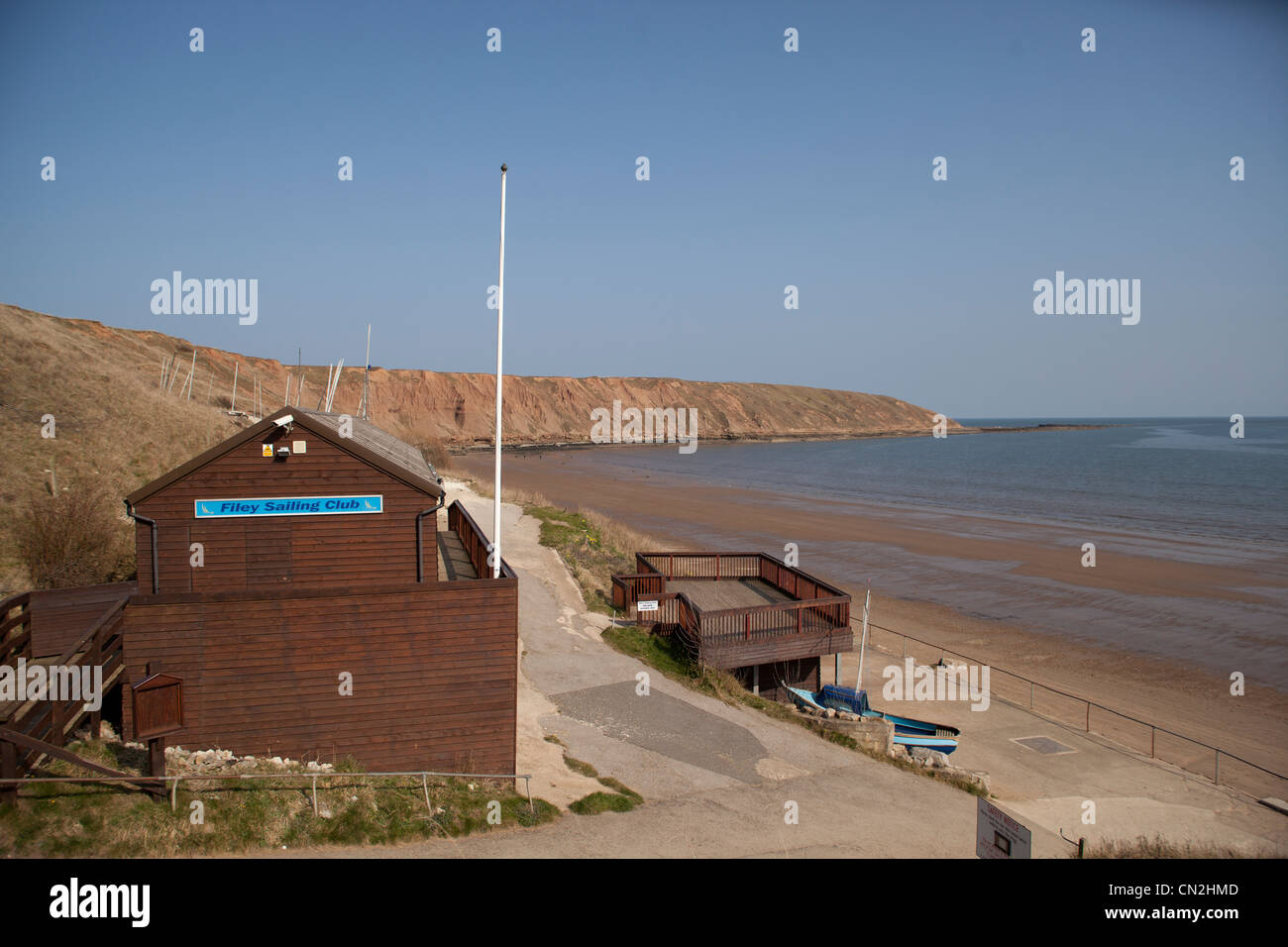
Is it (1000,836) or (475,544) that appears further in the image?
(475,544)

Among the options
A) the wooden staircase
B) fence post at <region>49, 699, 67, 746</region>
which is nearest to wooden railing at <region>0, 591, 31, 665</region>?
the wooden staircase

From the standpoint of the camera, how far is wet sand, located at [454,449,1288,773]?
794 inches

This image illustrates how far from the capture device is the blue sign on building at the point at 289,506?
11.6 metres

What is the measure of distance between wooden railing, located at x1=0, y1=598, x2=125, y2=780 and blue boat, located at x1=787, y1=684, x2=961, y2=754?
1260cm

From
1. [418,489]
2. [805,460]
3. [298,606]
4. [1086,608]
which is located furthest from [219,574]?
[805,460]

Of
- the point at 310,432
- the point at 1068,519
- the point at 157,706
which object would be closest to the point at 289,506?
the point at 310,432

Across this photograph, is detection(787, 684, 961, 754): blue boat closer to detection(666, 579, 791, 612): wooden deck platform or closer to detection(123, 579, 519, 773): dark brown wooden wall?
detection(666, 579, 791, 612): wooden deck platform

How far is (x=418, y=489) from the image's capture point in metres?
12.2

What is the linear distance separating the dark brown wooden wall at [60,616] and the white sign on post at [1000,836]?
12.9 meters

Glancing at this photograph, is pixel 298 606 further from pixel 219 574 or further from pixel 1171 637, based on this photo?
pixel 1171 637

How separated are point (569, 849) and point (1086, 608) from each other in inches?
1039

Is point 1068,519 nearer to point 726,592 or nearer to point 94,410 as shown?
point 726,592

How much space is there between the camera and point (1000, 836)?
7.08 meters

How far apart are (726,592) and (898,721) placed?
6507 mm
